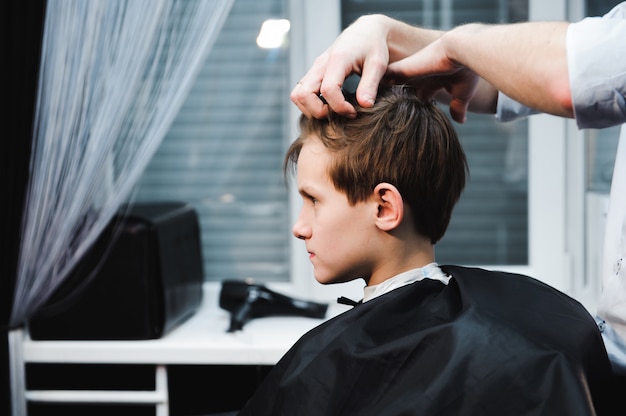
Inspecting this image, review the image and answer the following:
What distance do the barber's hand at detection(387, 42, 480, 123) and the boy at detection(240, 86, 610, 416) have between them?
4 centimetres

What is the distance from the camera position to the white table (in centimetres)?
187

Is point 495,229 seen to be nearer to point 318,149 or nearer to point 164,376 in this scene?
point 164,376

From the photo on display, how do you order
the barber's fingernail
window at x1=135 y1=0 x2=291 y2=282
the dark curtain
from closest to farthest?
the barber's fingernail
the dark curtain
window at x1=135 y1=0 x2=291 y2=282

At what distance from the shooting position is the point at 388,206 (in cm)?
117

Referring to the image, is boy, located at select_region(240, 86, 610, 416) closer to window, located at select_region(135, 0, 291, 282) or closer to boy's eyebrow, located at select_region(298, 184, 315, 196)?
boy's eyebrow, located at select_region(298, 184, 315, 196)

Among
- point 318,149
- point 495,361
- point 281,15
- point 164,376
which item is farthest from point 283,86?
point 495,361

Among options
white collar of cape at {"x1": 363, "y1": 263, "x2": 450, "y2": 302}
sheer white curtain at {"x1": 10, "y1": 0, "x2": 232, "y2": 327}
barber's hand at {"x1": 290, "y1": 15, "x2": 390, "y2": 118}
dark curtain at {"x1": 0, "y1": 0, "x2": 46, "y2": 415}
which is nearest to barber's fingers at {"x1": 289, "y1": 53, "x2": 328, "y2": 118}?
barber's hand at {"x1": 290, "y1": 15, "x2": 390, "y2": 118}

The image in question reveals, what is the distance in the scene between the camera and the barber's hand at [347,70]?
1071 mm

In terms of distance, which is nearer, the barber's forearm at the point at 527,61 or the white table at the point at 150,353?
the barber's forearm at the point at 527,61

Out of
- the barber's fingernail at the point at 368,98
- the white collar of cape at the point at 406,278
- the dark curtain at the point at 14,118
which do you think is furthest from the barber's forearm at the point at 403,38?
the dark curtain at the point at 14,118

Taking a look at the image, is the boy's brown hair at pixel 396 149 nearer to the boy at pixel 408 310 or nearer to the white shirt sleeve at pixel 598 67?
the boy at pixel 408 310

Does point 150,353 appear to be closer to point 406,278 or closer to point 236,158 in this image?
point 236,158

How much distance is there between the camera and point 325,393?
1024 mm

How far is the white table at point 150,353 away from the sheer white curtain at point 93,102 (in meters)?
0.13
